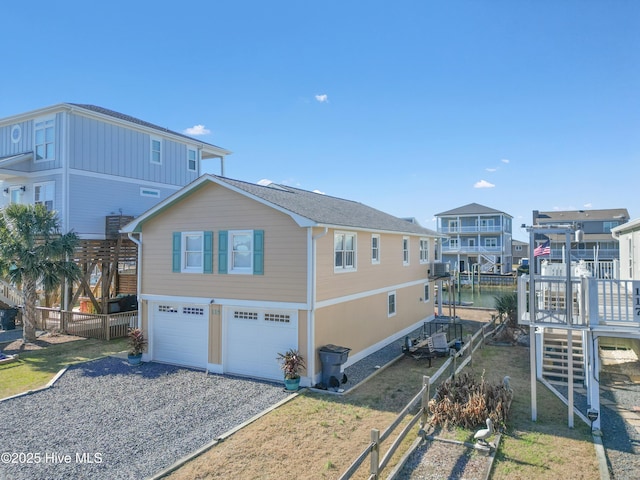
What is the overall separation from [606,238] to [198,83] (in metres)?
53.5

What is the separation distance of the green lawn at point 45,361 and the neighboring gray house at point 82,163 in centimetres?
582

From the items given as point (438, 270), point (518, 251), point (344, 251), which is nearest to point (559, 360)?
point (344, 251)

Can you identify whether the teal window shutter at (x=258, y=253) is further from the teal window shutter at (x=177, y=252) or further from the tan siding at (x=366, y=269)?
the teal window shutter at (x=177, y=252)

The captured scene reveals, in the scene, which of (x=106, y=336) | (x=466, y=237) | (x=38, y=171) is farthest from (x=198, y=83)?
(x=466, y=237)

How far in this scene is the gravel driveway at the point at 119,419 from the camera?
7.16m

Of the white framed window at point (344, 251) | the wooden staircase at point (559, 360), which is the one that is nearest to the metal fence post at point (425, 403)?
the white framed window at point (344, 251)

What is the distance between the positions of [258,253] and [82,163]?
40.9ft

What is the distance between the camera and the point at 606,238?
50.6 m

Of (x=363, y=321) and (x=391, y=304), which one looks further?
(x=391, y=304)

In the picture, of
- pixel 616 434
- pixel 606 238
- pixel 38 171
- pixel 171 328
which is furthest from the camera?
pixel 606 238

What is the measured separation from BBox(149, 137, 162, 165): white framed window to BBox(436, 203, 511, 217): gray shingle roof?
150 ft

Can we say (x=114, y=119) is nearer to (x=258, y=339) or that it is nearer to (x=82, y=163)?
(x=82, y=163)

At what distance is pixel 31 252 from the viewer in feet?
52.1

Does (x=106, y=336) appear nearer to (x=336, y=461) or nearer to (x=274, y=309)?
(x=274, y=309)
